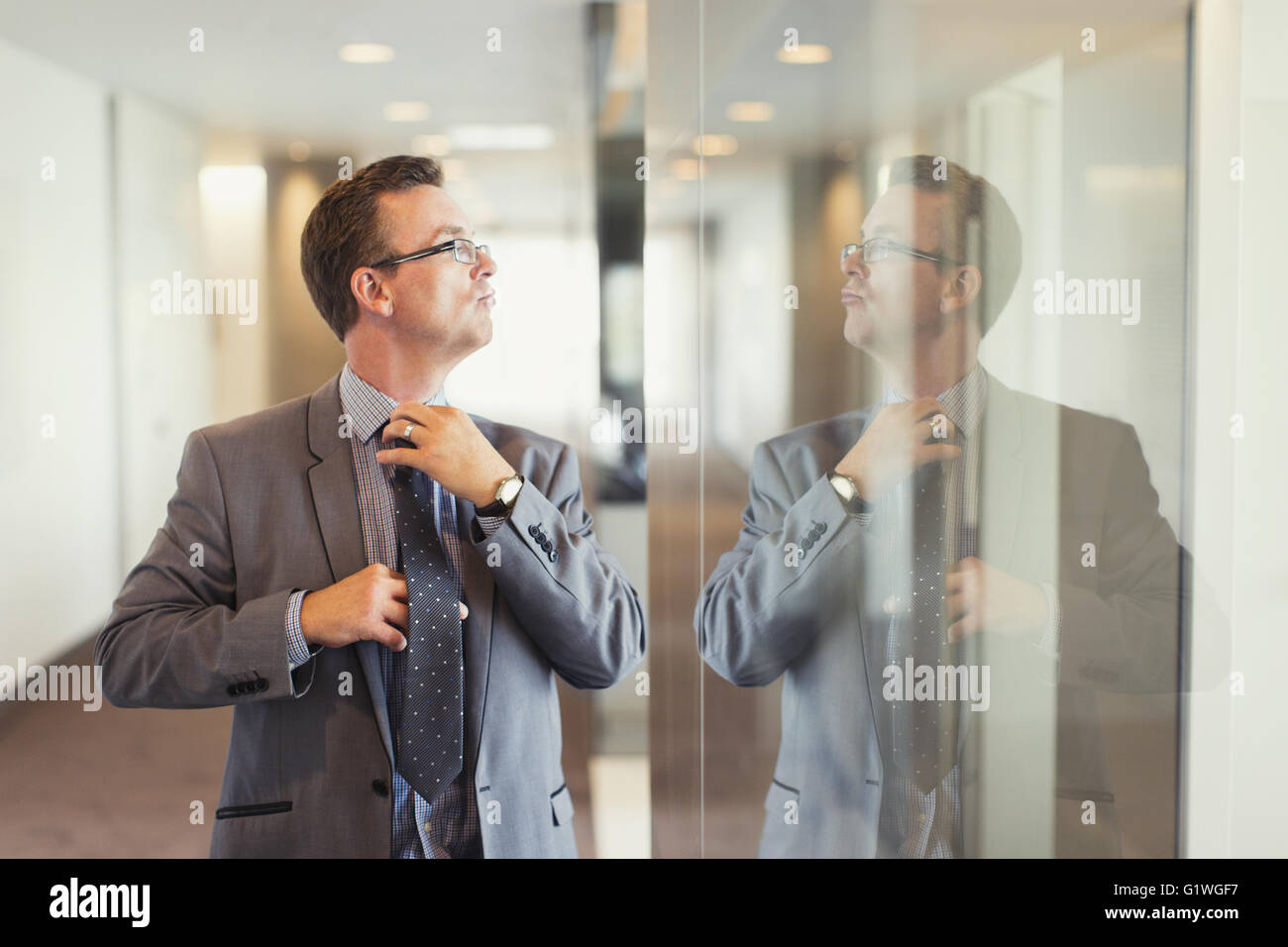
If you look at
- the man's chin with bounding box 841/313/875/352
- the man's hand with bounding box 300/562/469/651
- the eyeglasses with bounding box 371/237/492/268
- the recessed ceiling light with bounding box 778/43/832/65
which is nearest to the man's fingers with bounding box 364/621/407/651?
the man's hand with bounding box 300/562/469/651

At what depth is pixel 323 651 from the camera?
5.26ft

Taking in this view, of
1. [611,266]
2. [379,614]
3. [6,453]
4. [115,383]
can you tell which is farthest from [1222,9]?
[6,453]

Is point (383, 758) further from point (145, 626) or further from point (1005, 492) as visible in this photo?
point (1005, 492)

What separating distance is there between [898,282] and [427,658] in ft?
3.42

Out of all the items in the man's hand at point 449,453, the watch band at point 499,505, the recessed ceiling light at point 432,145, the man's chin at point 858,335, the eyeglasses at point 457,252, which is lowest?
the watch band at point 499,505

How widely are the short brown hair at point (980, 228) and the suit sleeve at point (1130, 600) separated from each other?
0.34 m

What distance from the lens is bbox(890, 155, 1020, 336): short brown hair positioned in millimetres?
1710

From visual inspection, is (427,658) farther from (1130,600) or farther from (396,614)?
(1130,600)

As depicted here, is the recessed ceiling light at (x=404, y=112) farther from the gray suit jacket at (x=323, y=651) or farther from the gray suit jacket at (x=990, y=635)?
the gray suit jacket at (x=990, y=635)

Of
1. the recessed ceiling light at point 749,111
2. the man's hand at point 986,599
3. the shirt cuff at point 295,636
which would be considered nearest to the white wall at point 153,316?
the shirt cuff at point 295,636

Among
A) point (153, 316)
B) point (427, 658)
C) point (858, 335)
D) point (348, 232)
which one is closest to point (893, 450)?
point (858, 335)

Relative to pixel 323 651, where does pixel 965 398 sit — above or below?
above

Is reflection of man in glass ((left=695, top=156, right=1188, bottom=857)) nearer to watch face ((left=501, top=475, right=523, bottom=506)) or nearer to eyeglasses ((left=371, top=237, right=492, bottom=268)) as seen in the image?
watch face ((left=501, top=475, right=523, bottom=506))

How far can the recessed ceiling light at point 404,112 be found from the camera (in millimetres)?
1683
